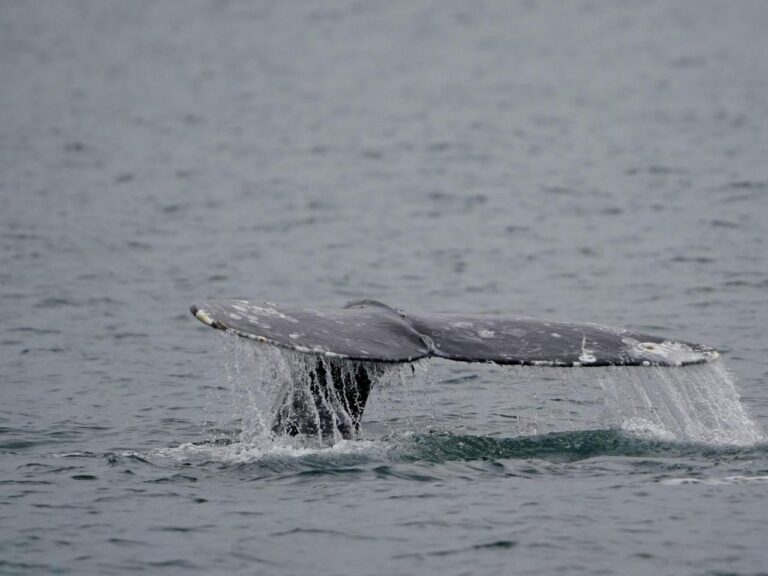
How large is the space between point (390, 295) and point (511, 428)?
22.1ft

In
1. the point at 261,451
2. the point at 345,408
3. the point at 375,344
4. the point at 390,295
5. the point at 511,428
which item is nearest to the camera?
the point at 375,344

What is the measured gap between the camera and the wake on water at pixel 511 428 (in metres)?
8.88

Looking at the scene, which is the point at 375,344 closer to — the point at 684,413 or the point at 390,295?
the point at 684,413

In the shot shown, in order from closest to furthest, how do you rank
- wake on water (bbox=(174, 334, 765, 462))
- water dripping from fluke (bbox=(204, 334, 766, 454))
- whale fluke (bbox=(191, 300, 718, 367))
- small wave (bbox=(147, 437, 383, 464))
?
whale fluke (bbox=(191, 300, 718, 367)) → water dripping from fluke (bbox=(204, 334, 766, 454)) → wake on water (bbox=(174, 334, 765, 462)) → small wave (bbox=(147, 437, 383, 464))

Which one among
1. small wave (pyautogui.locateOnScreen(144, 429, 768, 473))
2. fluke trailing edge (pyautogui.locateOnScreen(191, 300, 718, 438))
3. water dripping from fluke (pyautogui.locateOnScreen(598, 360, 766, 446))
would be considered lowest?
small wave (pyautogui.locateOnScreen(144, 429, 768, 473))

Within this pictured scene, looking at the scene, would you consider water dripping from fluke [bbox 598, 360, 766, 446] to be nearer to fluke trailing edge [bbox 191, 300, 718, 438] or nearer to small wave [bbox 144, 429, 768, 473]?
small wave [bbox 144, 429, 768, 473]

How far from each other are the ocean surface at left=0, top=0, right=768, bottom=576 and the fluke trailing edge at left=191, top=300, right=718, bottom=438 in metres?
0.30

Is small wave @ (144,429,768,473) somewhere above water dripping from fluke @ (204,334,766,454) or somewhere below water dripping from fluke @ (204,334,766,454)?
below

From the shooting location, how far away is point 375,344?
8.12 m

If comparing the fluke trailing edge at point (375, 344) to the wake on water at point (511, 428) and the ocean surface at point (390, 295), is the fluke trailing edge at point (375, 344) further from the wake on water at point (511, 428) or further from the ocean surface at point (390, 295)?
the ocean surface at point (390, 295)

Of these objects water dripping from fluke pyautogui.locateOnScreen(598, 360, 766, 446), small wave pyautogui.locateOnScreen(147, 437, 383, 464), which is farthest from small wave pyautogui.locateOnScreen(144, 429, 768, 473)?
water dripping from fluke pyautogui.locateOnScreen(598, 360, 766, 446)

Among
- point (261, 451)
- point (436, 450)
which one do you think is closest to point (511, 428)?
point (436, 450)

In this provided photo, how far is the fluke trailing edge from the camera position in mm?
7910

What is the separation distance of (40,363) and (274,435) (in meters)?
5.01
